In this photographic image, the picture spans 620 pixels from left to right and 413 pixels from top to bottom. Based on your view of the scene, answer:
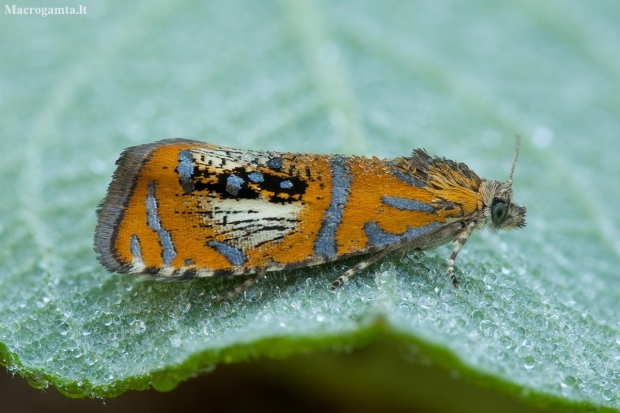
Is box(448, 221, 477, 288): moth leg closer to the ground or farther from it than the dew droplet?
farther from it

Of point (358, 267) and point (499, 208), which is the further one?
point (499, 208)

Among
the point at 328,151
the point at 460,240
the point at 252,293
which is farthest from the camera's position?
the point at 328,151

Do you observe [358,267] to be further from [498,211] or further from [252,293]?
[498,211]

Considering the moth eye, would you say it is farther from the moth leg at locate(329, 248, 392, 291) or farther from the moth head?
the moth leg at locate(329, 248, 392, 291)

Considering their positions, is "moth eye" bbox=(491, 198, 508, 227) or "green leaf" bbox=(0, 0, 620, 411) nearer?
"green leaf" bbox=(0, 0, 620, 411)

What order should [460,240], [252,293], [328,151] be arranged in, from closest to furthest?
[252,293]
[460,240]
[328,151]

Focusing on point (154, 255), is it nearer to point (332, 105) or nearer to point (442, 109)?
point (332, 105)

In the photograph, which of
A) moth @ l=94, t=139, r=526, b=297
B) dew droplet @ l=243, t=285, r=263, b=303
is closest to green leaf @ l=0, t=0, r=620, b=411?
dew droplet @ l=243, t=285, r=263, b=303

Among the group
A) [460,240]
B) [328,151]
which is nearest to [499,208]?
[460,240]
